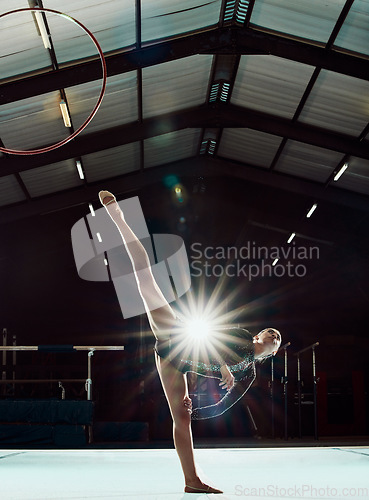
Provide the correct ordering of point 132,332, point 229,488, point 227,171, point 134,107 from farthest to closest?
point 132,332 → point 227,171 → point 134,107 → point 229,488

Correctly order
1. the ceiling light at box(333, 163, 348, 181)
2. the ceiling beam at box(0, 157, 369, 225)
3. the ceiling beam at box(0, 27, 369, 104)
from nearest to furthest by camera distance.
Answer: the ceiling beam at box(0, 27, 369, 104), the ceiling light at box(333, 163, 348, 181), the ceiling beam at box(0, 157, 369, 225)

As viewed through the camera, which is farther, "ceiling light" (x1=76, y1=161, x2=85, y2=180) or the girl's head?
"ceiling light" (x1=76, y1=161, x2=85, y2=180)

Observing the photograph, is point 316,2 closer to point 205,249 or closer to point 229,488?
point 229,488

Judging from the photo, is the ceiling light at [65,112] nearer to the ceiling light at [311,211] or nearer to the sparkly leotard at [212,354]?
the ceiling light at [311,211]

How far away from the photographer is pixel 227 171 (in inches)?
546

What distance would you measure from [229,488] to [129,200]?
39.5ft

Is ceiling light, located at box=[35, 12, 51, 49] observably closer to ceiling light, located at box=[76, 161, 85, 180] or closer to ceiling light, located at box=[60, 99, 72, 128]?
ceiling light, located at box=[60, 99, 72, 128]

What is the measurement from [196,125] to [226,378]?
8.94 m

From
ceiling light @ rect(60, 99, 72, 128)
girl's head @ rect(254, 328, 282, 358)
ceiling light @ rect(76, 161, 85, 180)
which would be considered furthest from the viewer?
ceiling light @ rect(76, 161, 85, 180)

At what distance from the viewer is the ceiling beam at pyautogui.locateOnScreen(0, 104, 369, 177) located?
1053 cm

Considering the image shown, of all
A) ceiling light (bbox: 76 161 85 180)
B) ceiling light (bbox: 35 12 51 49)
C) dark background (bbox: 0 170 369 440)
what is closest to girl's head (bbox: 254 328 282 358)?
ceiling light (bbox: 35 12 51 49)

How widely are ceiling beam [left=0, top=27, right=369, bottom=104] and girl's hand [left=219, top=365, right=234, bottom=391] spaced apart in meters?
6.33

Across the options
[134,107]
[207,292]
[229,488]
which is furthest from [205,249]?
[229,488]

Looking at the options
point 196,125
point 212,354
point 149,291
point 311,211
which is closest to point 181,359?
point 212,354
